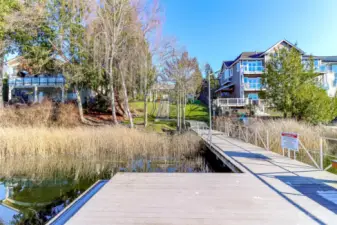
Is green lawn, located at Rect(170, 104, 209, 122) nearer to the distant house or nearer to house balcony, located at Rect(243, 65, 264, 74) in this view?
house balcony, located at Rect(243, 65, 264, 74)

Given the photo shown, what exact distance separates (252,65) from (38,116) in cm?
2576

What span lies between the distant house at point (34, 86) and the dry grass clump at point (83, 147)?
14.4 metres

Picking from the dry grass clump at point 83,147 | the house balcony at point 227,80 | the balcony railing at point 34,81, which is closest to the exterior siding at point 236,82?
the house balcony at point 227,80

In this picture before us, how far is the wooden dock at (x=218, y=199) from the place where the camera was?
3.35m

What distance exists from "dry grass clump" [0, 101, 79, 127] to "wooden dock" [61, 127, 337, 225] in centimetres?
1249

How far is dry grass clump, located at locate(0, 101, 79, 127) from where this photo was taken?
48.6 feet

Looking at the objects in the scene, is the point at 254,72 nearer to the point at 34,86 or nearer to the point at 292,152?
the point at 292,152

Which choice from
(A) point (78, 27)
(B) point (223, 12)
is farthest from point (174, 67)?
(A) point (78, 27)

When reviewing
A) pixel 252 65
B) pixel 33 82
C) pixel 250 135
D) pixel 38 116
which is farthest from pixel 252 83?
pixel 33 82

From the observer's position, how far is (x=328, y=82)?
3017 centimetres

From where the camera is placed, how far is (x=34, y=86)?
1048 inches

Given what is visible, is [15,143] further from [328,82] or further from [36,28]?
[328,82]

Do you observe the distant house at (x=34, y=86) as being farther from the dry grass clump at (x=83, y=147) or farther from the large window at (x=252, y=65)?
the large window at (x=252, y=65)

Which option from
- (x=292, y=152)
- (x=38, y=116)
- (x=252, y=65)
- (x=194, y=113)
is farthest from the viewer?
(x=194, y=113)
